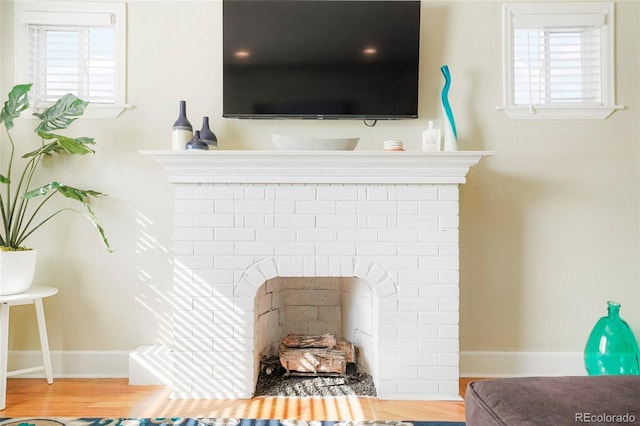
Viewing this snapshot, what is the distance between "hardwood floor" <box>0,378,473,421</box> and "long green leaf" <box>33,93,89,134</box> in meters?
1.40

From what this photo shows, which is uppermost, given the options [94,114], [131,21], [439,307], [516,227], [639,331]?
[131,21]

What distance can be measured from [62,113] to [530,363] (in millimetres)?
2976

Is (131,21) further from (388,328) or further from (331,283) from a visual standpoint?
(388,328)

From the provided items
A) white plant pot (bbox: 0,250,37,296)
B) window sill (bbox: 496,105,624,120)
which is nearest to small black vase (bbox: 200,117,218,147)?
white plant pot (bbox: 0,250,37,296)

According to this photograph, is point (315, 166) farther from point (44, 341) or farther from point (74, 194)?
point (44, 341)

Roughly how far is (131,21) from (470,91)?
2035mm

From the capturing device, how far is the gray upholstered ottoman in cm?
94

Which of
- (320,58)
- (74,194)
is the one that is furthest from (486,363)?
(74,194)

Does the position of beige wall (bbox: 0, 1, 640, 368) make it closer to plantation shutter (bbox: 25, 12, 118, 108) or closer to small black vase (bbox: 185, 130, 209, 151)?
plantation shutter (bbox: 25, 12, 118, 108)

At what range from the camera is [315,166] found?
2.19m

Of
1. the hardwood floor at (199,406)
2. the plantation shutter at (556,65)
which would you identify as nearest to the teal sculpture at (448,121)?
the plantation shutter at (556,65)

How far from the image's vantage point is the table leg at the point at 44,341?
231 centimetres

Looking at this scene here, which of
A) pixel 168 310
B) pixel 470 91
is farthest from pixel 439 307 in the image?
pixel 168 310

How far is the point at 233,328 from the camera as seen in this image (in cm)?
222
